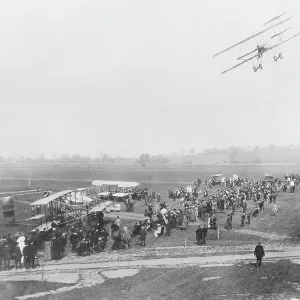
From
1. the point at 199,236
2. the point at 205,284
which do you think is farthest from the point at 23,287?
the point at 199,236

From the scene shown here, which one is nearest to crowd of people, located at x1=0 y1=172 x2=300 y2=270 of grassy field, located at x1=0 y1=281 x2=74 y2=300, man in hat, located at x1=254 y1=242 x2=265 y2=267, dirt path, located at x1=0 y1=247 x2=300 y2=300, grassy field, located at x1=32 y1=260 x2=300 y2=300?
dirt path, located at x1=0 y1=247 x2=300 y2=300

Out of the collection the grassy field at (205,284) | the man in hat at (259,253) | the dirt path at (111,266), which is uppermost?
the man in hat at (259,253)

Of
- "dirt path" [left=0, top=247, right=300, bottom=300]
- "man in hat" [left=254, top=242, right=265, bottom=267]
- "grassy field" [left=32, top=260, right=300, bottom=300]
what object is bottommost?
"dirt path" [left=0, top=247, right=300, bottom=300]

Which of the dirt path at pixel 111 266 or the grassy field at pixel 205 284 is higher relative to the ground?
the grassy field at pixel 205 284

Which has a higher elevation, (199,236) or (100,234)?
(100,234)

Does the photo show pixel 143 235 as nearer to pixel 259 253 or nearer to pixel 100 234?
pixel 100 234

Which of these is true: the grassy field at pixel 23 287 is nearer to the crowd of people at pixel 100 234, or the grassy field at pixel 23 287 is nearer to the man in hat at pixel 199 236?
the crowd of people at pixel 100 234

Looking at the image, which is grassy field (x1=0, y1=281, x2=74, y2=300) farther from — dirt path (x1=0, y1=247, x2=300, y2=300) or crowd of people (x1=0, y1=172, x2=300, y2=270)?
crowd of people (x1=0, y1=172, x2=300, y2=270)

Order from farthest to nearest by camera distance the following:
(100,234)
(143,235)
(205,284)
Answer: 1. (100,234)
2. (143,235)
3. (205,284)

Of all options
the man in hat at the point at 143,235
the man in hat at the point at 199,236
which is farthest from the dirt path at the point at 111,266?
the man in hat at the point at 199,236
